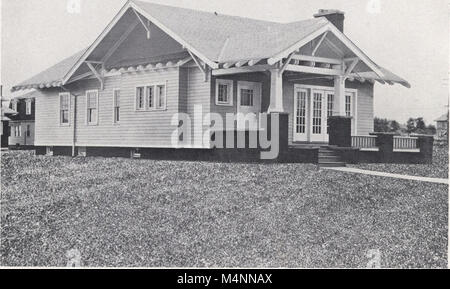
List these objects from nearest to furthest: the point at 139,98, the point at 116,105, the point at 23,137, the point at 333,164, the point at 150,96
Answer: the point at 333,164 < the point at 150,96 < the point at 139,98 < the point at 116,105 < the point at 23,137

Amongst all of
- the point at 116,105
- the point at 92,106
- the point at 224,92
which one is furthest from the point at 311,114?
the point at 92,106

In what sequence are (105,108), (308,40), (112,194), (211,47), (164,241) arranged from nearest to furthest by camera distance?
1. (164,241)
2. (112,194)
3. (308,40)
4. (211,47)
5. (105,108)

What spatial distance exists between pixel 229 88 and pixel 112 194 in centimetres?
822

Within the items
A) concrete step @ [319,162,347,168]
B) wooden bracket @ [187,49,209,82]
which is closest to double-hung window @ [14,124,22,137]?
wooden bracket @ [187,49,209,82]

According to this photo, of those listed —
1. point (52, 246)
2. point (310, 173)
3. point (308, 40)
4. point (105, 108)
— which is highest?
point (308, 40)

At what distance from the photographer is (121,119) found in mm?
26797

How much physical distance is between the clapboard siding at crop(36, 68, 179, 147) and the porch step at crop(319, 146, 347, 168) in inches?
217

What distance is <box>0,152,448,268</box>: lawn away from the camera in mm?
12719

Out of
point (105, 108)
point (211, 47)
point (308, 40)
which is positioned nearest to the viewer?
point (308, 40)

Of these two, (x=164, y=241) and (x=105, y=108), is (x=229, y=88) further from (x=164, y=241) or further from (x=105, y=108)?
(x=164, y=241)

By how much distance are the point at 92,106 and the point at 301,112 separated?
9468mm

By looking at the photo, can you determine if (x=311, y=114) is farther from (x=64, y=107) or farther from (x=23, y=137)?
(x=23, y=137)
